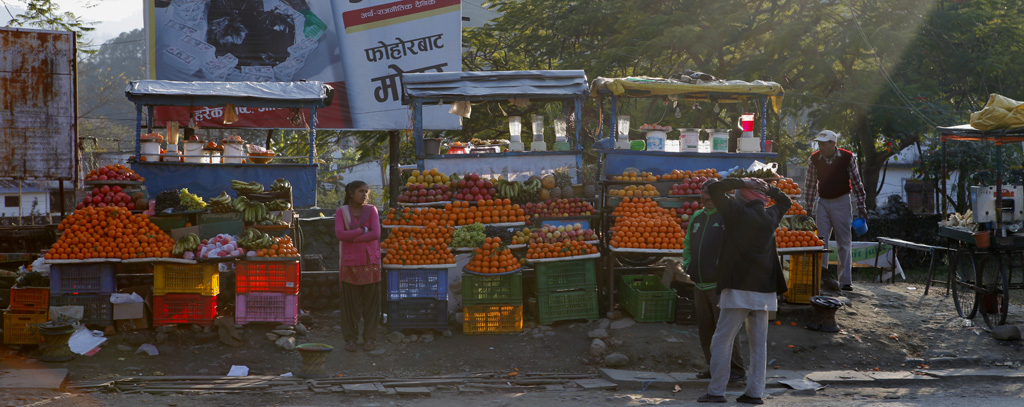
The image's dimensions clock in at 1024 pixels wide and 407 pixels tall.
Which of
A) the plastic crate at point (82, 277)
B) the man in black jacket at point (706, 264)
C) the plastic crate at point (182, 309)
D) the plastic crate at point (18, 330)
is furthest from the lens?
the plastic crate at point (182, 309)

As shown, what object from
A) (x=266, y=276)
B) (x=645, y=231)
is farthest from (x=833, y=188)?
(x=266, y=276)

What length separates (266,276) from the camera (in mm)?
8500

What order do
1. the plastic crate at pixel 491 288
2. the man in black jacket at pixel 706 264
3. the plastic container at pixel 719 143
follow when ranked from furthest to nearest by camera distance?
the plastic container at pixel 719 143, the plastic crate at pixel 491 288, the man in black jacket at pixel 706 264

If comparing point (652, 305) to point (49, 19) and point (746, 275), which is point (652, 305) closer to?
point (746, 275)

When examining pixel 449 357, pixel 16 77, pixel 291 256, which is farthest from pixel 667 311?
pixel 16 77

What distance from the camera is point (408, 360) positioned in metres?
7.96

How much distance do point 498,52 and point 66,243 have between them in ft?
44.3

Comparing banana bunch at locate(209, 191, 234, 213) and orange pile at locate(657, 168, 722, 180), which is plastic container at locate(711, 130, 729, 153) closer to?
orange pile at locate(657, 168, 722, 180)

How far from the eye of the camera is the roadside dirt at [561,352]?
772 cm

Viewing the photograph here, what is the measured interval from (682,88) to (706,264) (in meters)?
4.07

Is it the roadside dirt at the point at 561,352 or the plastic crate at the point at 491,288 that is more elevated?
the plastic crate at the point at 491,288

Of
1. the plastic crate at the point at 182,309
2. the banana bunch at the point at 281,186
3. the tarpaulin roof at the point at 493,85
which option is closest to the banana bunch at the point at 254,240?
the plastic crate at the point at 182,309

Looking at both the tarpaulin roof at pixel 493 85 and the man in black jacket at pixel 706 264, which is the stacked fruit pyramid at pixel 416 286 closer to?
the tarpaulin roof at pixel 493 85

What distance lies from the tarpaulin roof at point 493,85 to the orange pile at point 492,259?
2.24 metres
